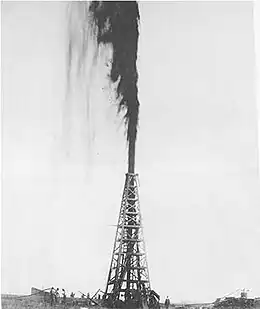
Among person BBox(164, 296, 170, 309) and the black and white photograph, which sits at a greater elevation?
the black and white photograph

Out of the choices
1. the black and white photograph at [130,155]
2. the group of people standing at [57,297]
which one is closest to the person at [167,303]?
the black and white photograph at [130,155]

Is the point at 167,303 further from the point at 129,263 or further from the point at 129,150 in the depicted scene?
the point at 129,150

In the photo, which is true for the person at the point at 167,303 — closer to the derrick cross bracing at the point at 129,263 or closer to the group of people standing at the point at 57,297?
the derrick cross bracing at the point at 129,263

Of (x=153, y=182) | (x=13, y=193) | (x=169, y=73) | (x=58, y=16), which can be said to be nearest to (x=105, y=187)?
(x=153, y=182)

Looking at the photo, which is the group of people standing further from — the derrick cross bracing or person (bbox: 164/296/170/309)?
person (bbox: 164/296/170/309)

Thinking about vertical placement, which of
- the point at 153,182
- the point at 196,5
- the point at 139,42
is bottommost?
the point at 153,182

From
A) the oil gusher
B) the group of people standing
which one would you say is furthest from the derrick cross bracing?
the group of people standing

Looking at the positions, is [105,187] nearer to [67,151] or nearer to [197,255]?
[67,151]
